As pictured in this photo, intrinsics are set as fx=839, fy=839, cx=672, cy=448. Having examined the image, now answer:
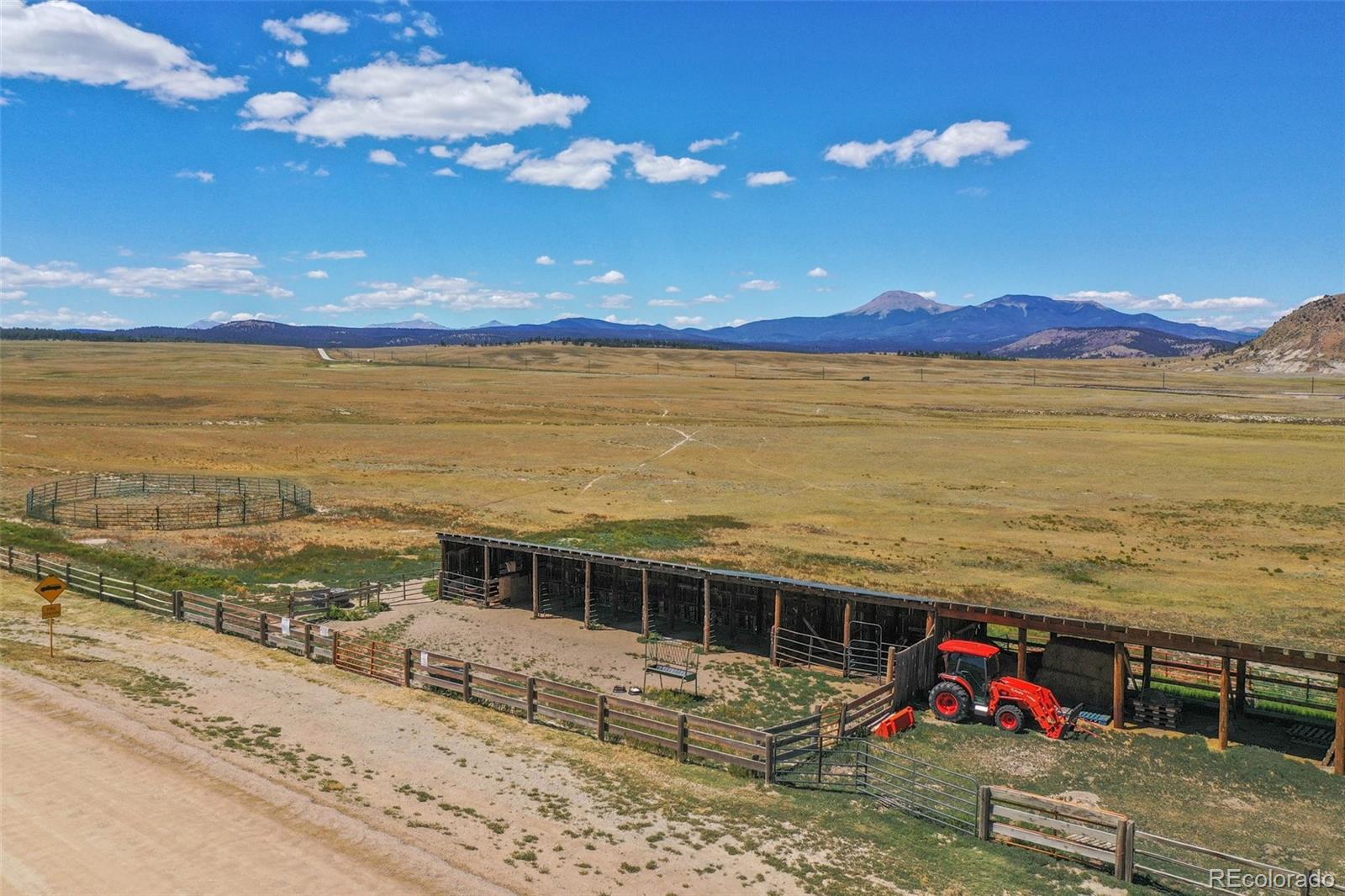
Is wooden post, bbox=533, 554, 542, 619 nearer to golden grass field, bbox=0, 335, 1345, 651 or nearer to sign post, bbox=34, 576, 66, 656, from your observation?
golden grass field, bbox=0, 335, 1345, 651

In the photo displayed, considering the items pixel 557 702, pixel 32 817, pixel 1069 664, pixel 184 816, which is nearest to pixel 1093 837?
pixel 1069 664

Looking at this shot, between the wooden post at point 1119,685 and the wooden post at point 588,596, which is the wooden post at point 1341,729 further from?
the wooden post at point 588,596

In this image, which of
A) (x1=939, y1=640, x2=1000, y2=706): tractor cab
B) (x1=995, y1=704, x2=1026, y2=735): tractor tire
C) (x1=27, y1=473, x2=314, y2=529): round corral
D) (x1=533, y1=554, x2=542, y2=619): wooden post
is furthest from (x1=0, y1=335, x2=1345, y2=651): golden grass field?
(x1=995, y1=704, x2=1026, y2=735): tractor tire

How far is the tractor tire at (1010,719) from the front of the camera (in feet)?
63.8

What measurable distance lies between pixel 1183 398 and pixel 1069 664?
480ft

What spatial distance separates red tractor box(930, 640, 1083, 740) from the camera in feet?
63.9

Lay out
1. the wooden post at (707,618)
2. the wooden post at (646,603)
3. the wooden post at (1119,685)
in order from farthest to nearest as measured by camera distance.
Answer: the wooden post at (646,603), the wooden post at (707,618), the wooden post at (1119,685)

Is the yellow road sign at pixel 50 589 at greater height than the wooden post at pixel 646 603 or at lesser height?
greater

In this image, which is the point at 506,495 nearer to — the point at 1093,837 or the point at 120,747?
the point at 120,747

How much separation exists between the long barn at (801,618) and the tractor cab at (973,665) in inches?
30.9

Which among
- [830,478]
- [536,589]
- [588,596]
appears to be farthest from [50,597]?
[830,478]

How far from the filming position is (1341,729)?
17797mm

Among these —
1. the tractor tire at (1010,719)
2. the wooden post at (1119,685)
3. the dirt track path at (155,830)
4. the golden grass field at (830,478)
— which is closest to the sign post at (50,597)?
the dirt track path at (155,830)

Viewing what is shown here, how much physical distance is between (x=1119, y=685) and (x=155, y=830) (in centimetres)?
1982
